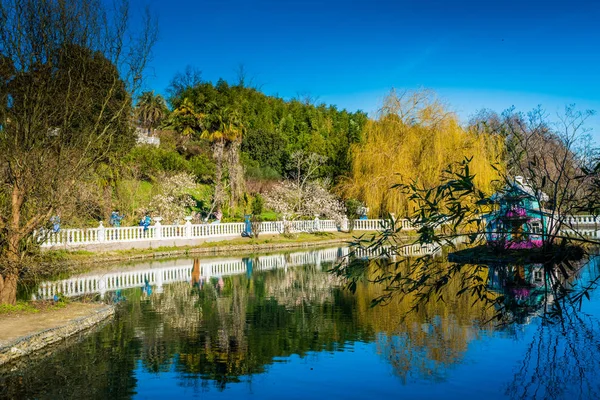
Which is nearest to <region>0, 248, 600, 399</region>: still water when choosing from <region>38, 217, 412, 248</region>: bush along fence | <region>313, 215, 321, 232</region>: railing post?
<region>38, 217, 412, 248</region>: bush along fence

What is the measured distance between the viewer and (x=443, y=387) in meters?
8.50

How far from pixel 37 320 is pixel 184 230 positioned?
1994 centimetres

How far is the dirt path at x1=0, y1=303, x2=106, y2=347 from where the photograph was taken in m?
10.1

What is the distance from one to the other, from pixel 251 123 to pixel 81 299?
43859 millimetres

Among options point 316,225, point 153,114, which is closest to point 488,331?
point 316,225

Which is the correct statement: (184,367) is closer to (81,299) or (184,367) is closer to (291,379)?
(291,379)

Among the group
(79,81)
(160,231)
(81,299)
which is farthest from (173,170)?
(79,81)

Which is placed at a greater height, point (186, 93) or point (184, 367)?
→ point (186, 93)

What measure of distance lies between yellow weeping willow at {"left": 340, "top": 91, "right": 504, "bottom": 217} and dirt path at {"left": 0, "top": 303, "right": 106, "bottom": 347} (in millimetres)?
25649

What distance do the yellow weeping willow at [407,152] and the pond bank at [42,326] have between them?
25598 mm

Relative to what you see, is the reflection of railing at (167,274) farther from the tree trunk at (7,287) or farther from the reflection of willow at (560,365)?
the reflection of willow at (560,365)

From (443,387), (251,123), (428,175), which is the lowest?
(443,387)

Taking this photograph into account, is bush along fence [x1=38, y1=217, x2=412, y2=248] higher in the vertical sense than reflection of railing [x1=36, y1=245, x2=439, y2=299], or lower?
higher

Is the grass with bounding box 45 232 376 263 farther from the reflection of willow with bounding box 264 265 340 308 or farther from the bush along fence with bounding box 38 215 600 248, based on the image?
the reflection of willow with bounding box 264 265 340 308
